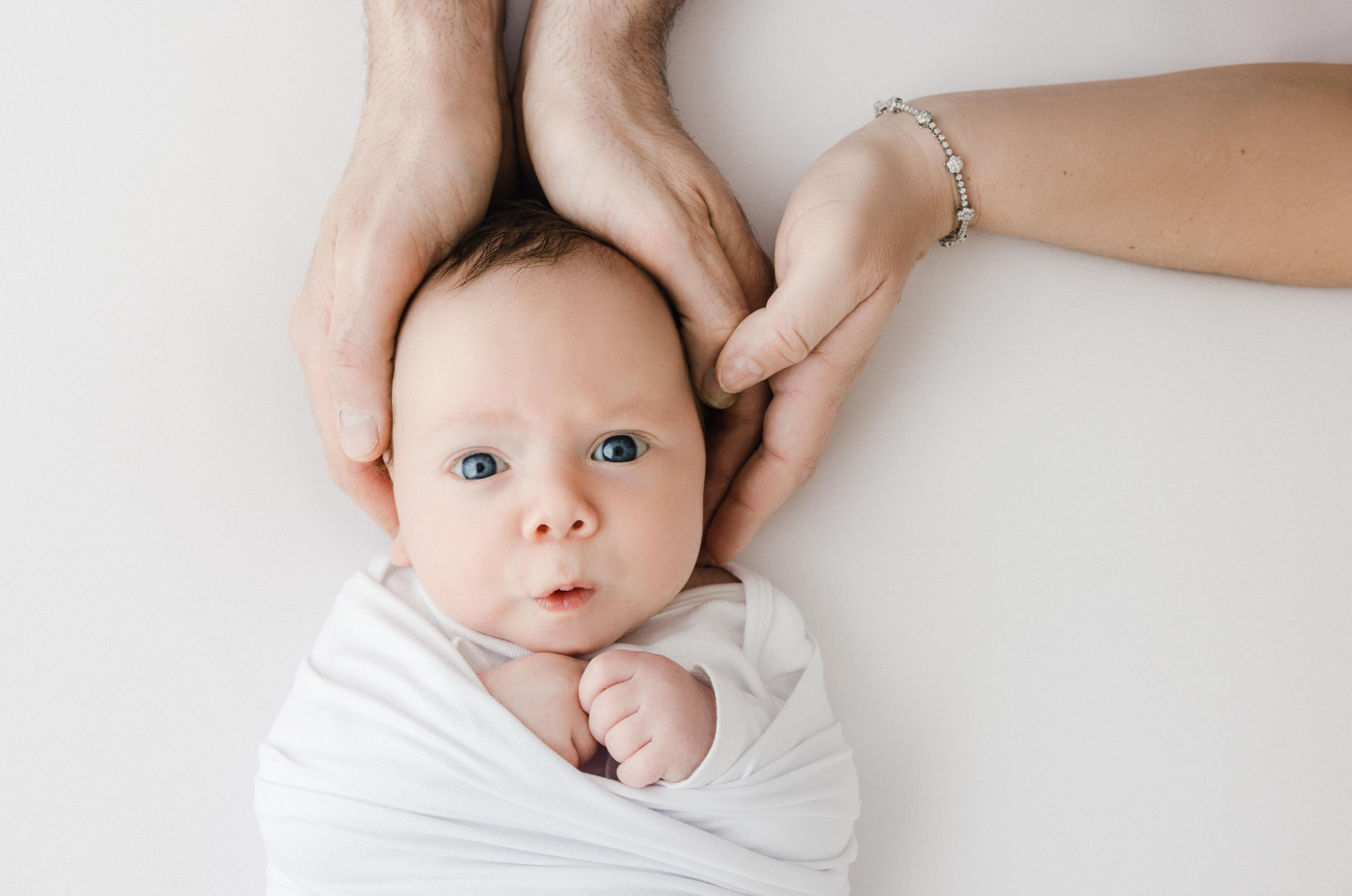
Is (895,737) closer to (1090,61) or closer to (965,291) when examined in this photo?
(965,291)

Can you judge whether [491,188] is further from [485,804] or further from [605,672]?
[485,804]

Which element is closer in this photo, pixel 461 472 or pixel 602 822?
pixel 602 822

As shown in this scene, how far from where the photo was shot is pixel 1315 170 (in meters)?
1.46

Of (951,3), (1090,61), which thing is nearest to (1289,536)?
(1090,61)

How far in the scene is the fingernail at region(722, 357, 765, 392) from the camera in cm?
124

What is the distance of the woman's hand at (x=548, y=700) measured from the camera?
108 centimetres

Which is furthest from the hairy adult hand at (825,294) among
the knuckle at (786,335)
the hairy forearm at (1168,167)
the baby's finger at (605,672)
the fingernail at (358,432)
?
the fingernail at (358,432)

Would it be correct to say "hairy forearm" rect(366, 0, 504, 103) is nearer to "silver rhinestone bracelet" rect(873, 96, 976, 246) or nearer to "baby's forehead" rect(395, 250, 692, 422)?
"baby's forehead" rect(395, 250, 692, 422)

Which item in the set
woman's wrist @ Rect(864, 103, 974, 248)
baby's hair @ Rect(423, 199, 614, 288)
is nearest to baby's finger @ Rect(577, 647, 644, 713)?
baby's hair @ Rect(423, 199, 614, 288)

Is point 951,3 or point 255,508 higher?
point 951,3

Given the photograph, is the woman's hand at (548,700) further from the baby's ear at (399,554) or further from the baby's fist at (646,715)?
the baby's ear at (399,554)

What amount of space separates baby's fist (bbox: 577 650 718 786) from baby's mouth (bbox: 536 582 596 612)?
0.24ft

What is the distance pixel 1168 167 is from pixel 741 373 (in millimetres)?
765

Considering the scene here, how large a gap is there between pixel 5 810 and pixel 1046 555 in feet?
4.85
